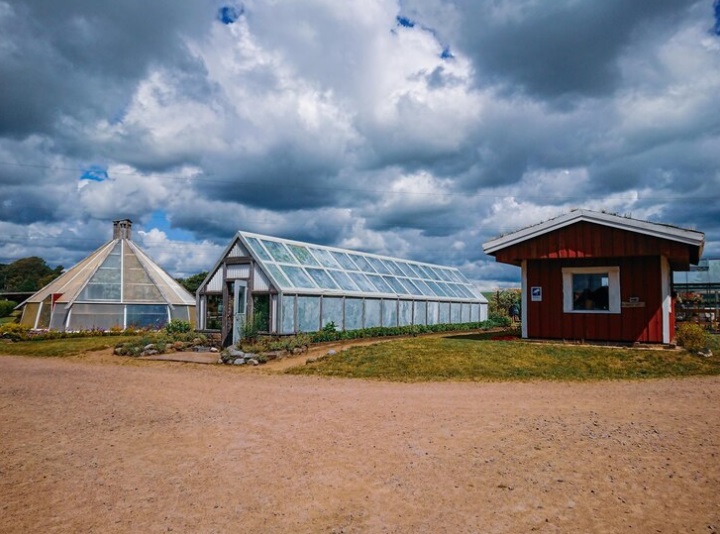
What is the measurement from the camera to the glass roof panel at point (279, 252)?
2322 cm

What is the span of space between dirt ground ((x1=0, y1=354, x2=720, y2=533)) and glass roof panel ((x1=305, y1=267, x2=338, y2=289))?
12.9m

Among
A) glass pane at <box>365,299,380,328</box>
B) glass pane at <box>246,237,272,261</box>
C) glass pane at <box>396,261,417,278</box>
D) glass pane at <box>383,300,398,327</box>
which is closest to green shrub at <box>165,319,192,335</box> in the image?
glass pane at <box>246,237,272,261</box>

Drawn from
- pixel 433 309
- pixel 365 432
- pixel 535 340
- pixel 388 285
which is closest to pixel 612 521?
pixel 365 432

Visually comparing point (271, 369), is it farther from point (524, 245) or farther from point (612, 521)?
point (612, 521)

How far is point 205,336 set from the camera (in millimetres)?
23031

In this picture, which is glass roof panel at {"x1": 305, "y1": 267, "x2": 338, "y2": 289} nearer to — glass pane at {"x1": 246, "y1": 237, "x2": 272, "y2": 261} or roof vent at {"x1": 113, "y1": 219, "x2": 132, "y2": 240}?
glass pane at {"x1": 246, "y1": 237, "x2": 272, "y2": 261}

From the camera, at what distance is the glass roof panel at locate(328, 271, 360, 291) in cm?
2527

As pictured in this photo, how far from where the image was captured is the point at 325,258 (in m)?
26.6

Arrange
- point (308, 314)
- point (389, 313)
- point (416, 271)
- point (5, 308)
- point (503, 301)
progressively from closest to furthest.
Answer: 1. point (308, 314)
2. point (389, 313)
3. point (416, 271)
4. point (503, 301)
5. point (5, 308)

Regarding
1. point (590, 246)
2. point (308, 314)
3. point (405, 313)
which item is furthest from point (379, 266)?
point (590, 246)

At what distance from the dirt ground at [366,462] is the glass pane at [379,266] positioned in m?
19.3

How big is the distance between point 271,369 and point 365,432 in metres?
8.61

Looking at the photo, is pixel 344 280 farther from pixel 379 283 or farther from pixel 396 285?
pixel 396 285

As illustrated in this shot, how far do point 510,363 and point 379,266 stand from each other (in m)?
17.1
